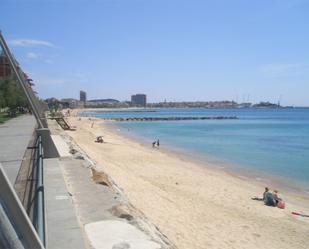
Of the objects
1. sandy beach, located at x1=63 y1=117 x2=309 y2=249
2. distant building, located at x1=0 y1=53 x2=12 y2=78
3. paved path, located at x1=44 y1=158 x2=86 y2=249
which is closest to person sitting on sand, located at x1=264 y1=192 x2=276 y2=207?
sandy beach, located at x1=63 y1=117 x2=309 y2=249

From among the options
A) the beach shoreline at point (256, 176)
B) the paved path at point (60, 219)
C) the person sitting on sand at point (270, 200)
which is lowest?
the beach shoreline at point (256, 176)

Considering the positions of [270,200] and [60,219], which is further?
[270,200]

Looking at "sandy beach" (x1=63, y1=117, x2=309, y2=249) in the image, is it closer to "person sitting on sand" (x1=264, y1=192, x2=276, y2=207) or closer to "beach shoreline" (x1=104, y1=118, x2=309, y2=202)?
"person sitting on sand" (x1=264, y1=192, x2=276, y2=207)

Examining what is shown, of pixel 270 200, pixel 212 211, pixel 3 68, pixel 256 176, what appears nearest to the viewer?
pixel 3 68

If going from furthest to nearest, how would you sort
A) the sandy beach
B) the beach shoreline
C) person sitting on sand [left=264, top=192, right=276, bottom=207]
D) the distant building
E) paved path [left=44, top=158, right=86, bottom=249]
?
the beach shoreline < person sitting on sand [left=264, top=192, right=276, bottom=207] < the distant building < the sandy beach < paved path [left=44, top=158, right=86, bottom=249]

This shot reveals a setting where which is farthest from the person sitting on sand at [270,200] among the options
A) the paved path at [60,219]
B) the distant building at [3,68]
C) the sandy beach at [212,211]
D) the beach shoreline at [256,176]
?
the distant building at [3,68]

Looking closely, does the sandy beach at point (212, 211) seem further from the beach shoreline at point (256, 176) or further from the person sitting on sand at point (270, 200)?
the beach shoreline at point (256, 176)

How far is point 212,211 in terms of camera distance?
44.7ft

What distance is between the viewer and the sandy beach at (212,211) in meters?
10.5

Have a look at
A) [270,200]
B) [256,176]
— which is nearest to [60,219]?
[270,200]

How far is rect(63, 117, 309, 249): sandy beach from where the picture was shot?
1049 cm

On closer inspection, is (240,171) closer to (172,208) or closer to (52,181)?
(172,208)

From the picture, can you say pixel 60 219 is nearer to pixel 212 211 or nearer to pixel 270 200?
pixel 212 211

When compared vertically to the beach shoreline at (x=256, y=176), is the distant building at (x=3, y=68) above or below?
above
